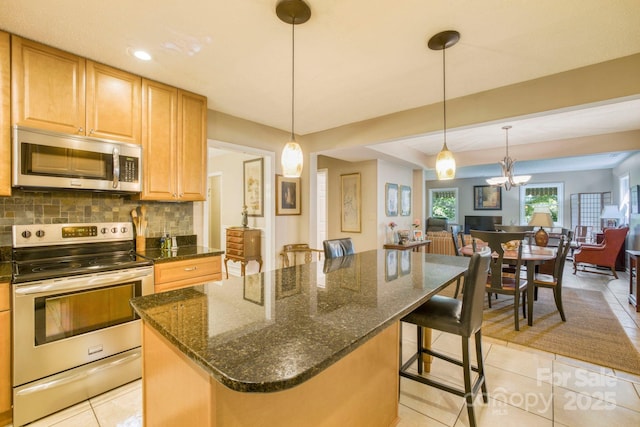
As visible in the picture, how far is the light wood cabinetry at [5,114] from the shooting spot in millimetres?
1853

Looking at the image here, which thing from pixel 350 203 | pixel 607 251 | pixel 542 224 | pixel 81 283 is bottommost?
pixel 607 251

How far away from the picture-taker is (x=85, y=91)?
7.14 ft

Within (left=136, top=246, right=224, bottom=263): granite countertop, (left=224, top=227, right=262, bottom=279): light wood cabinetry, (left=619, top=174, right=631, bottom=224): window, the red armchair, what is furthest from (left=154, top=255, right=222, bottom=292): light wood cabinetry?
(left=619, top=174, right=631, bottom=224): window

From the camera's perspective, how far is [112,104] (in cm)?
232

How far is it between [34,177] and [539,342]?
431 cm

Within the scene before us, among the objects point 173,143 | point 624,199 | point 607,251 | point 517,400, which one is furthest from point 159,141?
point 624,199

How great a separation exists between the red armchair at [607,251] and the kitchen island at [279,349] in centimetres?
582

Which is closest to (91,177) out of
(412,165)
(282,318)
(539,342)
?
(282,318)

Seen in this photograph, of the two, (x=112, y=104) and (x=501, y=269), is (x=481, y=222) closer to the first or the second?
(x=501, y=269)

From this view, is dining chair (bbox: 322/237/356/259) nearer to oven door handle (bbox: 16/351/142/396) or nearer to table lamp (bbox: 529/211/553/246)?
oven door handle (bbox: 16/351/142/396)

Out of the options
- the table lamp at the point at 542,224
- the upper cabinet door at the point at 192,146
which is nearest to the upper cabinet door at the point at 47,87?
the upper cabinet door at the point at 192,146

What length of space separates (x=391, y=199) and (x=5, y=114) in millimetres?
5483

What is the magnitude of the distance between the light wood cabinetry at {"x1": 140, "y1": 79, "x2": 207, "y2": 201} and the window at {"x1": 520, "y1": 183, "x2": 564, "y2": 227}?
Answer: 10.3m

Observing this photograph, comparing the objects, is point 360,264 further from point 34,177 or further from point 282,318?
point 34,177
